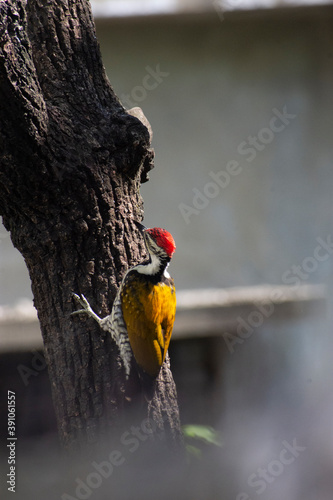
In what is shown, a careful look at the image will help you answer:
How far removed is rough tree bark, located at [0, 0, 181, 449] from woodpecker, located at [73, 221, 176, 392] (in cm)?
4

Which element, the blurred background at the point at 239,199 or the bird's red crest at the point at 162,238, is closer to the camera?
the bird's red crest at the point at 162,238

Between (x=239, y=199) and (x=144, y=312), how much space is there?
2.95 meters

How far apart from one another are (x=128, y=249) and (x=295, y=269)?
3.06 meters

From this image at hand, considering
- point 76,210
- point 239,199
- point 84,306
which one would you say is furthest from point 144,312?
point 239,199

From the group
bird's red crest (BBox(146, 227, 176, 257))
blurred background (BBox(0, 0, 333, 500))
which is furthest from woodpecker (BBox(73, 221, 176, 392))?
blurred background (BBox(0, 0, 333, 500))

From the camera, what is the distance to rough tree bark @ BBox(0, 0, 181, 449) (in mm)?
1760

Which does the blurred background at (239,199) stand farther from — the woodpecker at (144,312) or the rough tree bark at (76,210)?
the woodpecker at (144,312)

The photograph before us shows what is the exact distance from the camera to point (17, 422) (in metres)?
4.50

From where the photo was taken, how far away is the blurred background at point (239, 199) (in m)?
4.38

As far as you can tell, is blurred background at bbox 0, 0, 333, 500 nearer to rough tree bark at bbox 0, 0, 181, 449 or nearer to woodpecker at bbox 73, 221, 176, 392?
rough tree bark at bbox 0, 0, 181, 449

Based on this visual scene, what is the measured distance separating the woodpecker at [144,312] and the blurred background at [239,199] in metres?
2.60

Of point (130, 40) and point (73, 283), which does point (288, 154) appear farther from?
point (73, 283)

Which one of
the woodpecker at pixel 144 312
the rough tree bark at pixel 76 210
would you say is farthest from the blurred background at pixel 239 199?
the woodpecker at pixel 144 312

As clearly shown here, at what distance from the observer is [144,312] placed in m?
1.92
